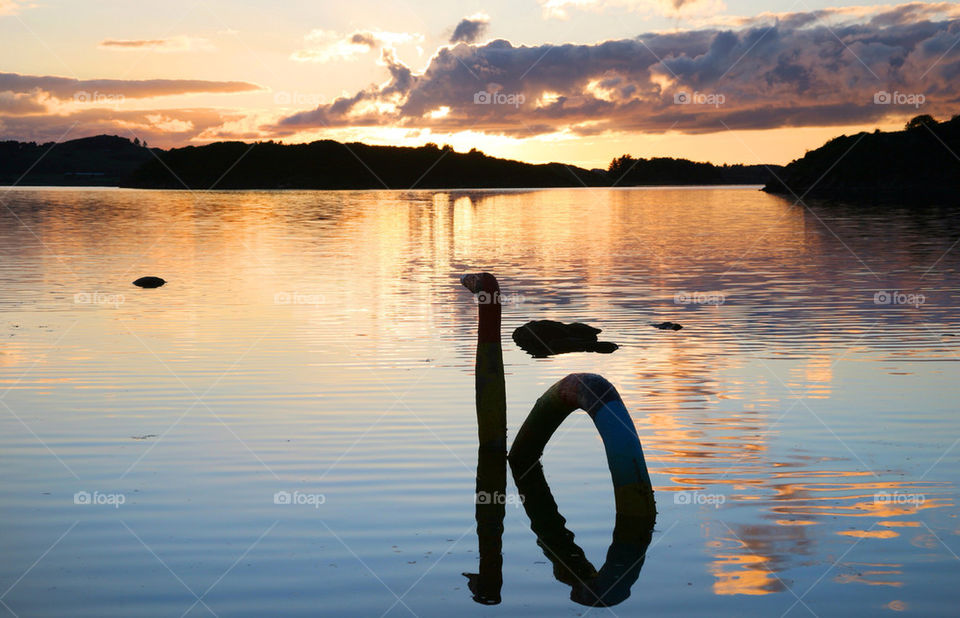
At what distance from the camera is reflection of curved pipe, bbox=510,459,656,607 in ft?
34.0

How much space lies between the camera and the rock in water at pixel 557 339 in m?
25.3

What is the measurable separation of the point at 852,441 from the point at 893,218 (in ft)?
299

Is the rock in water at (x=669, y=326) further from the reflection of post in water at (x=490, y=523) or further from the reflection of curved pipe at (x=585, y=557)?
the reflection of curved pipe at (x=585, y=557)

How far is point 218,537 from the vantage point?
11812 mm

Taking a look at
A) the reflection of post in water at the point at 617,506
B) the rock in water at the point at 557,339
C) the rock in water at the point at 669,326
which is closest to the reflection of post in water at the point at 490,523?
the reflection of post in water at the point at 617,506

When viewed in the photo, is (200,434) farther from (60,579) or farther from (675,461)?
(675,461)

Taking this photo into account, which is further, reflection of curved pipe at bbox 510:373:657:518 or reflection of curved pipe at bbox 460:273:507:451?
reflection of curved pipe at bbox 460:273:507:451

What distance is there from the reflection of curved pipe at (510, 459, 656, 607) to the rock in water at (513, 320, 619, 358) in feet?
38.3

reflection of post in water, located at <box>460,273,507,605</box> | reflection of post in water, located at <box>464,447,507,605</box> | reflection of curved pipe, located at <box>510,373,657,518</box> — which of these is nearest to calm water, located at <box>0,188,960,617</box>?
reflection of post in water, located at <box>464,447,507,605</box>

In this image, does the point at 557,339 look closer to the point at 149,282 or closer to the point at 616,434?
the point at 616,434

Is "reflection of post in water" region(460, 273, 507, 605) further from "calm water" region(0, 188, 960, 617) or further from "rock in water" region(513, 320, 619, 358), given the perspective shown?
"rock in water" region(513, 320, 619, 358)

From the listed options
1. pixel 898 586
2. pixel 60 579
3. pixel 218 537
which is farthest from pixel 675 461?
pixel 60 579

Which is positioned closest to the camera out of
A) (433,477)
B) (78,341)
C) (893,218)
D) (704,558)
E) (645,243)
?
(704,558)

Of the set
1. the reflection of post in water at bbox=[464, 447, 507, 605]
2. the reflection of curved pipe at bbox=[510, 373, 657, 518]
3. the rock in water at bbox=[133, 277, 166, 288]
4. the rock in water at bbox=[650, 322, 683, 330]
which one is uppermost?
the reflection of curved pipe at bbox=[510, 373, 657, 518]
